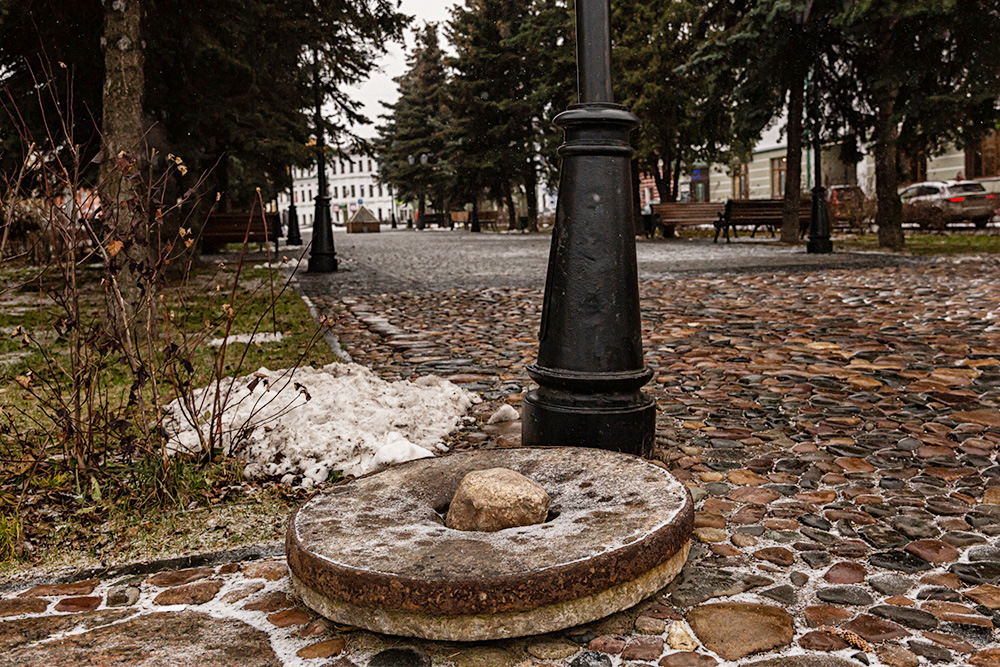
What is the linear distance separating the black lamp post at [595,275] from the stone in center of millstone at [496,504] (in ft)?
2.41

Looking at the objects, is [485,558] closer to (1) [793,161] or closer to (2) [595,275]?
(2) [595,275]

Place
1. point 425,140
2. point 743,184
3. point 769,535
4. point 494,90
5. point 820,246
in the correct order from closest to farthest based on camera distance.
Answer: point 769,535 < point 820,246 < point 494,90 < point 743,184 < point 425,140

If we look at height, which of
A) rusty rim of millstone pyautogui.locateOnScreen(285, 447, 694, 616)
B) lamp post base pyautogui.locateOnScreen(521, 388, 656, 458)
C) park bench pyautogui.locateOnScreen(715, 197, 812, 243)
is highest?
park bench pyautogui.locateOnScreen(715, 197, 812, 243)

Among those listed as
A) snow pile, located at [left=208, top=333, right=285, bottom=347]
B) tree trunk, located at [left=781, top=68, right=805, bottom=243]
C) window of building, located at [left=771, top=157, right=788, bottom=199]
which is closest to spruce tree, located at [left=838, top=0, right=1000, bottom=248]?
tree trunk, located at [left=781, top=68, right=805, bottom=243]

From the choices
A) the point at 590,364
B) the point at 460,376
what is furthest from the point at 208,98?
the point at 590,364

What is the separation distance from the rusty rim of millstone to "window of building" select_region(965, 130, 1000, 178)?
1300 inches

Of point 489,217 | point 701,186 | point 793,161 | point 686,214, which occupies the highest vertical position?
point 701,186

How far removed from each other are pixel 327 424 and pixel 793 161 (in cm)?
1840

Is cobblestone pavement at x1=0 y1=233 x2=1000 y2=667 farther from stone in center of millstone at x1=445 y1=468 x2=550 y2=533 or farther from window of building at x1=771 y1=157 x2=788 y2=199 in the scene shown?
window of building at x1=771 y1=157 x2=788 y2=199

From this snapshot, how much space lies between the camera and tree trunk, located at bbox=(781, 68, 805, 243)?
1900 cm

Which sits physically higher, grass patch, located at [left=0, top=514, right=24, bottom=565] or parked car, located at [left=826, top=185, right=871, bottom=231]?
parked car, located at [left=826, top=185, right=871, bottom=231]

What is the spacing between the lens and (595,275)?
3416mm

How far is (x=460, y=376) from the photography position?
5.52m

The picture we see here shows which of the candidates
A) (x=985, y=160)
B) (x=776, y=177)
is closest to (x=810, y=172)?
(x=776, y=177)
